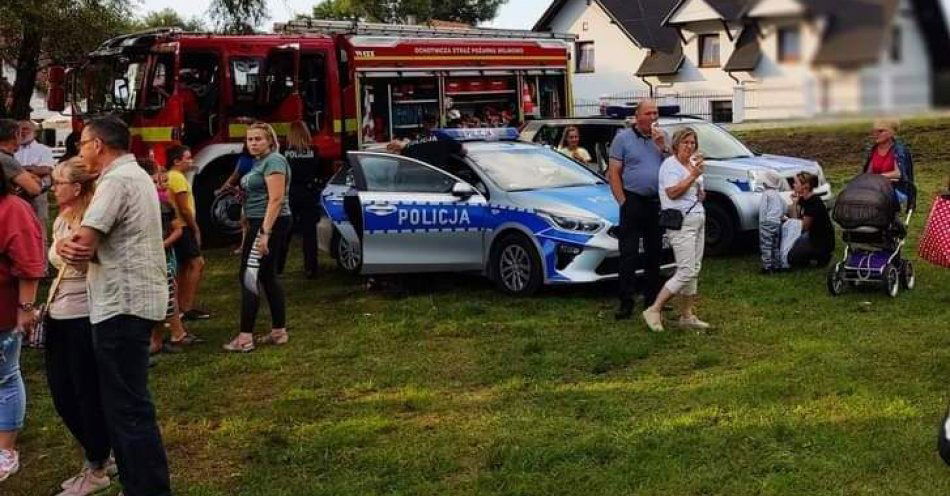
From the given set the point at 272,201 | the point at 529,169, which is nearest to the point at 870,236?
the point at 529,169

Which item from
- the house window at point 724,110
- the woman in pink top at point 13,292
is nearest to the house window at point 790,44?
the house window at point 724,110

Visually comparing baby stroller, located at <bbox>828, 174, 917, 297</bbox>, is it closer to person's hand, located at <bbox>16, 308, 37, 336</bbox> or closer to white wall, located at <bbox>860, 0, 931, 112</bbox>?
person's hand, located at <bbox>16, 308, 37, 336</bbox>

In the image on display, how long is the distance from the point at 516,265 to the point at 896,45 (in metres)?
8.16

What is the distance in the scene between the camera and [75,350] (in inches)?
181

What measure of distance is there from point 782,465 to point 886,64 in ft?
12.9

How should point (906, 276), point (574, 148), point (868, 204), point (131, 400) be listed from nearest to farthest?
1. point (131, 400)
2. point (868, 204)
3. point (906, 276)
4. point (574, 148)

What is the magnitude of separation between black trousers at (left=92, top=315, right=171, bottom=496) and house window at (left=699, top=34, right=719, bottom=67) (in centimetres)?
317

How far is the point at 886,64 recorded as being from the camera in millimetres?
985

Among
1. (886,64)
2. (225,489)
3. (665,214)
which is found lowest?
(225,489)

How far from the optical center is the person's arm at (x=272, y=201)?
705 centimetres

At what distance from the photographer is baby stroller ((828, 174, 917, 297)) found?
318 inches

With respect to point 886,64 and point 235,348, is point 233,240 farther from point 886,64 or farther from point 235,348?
point 886,64

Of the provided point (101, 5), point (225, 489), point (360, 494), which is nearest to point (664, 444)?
point (360, 494)

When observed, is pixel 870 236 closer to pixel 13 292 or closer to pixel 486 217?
pixel 486 217
